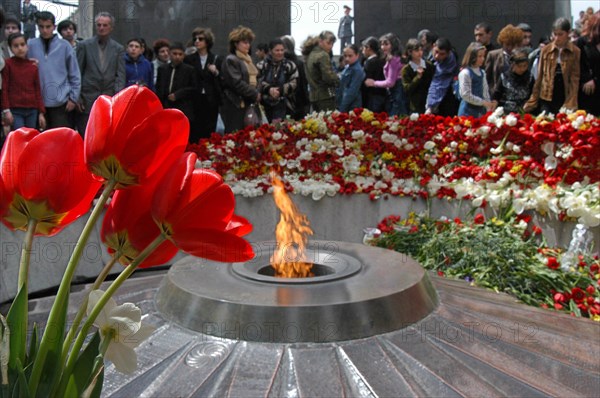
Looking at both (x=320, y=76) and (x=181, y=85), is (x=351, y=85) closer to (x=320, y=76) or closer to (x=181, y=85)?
(x=320, y=76)

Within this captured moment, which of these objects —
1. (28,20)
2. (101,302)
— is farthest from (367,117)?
(28,20)

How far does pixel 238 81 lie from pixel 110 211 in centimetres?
577

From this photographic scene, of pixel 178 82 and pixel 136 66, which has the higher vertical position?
pixel 136 66

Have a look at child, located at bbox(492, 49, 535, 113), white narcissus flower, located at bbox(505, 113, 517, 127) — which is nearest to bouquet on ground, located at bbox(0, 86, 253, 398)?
white narcissus flower, located at bbox(505, 113, 517, 127)

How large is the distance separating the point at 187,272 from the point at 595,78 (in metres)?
4.96

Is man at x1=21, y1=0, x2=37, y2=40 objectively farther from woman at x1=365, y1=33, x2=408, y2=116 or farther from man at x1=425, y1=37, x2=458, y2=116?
man at x1=425, y1=37, x2=458, y2=116

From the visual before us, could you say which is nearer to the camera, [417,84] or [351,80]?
[417,84]

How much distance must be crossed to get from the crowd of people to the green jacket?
1cm

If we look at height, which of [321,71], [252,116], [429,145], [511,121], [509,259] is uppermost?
[321,71]

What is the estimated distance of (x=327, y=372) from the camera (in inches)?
82.1

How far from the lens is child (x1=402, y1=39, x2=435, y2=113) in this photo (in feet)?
23.8

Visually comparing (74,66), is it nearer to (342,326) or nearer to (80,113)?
(80,113)

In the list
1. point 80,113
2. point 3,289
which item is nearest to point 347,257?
point 3,289

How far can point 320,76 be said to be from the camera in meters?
7.46
